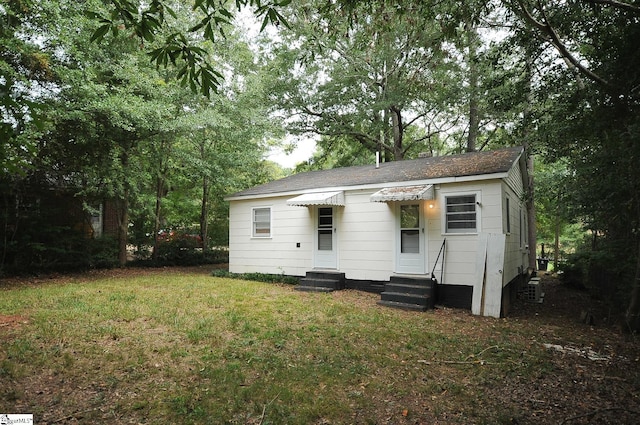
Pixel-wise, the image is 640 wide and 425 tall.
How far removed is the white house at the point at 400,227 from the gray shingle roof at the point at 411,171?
3 cm

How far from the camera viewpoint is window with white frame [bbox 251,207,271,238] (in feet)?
37.3

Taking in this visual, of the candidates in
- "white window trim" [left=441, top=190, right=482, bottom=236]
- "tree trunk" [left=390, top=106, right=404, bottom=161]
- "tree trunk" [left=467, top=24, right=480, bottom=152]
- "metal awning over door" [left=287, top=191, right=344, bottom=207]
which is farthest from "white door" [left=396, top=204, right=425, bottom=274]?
"tree trunk" [left=390, top=106, right=404, bottom=161]

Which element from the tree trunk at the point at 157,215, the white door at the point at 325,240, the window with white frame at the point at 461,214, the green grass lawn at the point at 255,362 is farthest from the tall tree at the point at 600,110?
the tree trunk at the point at 157,215

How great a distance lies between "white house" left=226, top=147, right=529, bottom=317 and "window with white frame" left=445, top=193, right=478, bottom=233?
22mm

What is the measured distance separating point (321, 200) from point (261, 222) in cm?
308

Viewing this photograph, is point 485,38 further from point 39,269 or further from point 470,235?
point 39,269

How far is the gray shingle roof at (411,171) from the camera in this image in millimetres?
8079

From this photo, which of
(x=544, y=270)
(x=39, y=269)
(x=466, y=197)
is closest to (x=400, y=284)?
(x=466, y=197)

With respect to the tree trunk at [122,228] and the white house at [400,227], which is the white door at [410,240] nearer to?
the white house at [400,227]

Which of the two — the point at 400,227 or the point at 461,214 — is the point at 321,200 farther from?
the point at 461,214

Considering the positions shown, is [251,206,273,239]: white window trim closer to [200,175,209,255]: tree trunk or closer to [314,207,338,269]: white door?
[314,207,338,269]: white door

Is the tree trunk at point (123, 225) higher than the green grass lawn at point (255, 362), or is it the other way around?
the tree trunk at point (123, 225)

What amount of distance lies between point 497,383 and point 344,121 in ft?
51.2

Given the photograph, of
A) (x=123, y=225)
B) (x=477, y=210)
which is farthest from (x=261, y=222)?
(x=477, y=210)
